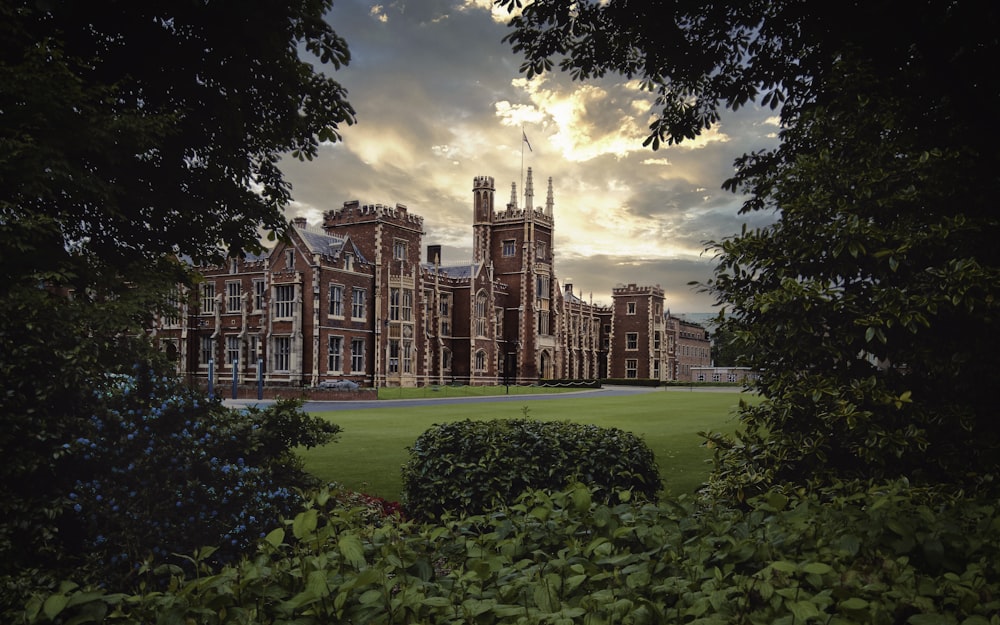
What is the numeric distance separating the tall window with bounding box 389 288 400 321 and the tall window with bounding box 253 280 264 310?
9.31 meters

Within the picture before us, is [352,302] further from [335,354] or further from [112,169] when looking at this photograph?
[112,169]

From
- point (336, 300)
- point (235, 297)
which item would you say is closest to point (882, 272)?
point (336, 300)

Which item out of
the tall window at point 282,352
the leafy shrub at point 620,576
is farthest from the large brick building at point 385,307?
the leafy shrub at point 620,576

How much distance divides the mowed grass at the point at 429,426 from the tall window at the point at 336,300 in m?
20.6

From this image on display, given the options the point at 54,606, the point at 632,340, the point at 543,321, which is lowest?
the point at 54,606

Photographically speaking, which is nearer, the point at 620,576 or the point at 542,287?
the point at 620,576

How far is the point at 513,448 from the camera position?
8.21m

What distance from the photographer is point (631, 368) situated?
84.9 m

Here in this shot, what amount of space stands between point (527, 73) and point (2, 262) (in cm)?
660

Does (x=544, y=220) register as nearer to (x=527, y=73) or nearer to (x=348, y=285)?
(x=348, y=285)

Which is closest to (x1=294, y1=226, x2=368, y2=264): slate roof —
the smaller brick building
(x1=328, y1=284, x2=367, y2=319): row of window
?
(x1=328, y1=284, x2=367, y2=319): row of window

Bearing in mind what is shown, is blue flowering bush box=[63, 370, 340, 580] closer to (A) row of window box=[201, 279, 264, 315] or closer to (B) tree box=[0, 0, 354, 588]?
(B) tree box=[0, 0, 354, 588]

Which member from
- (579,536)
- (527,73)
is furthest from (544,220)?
(579,536)

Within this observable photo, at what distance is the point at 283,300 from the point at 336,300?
3549mm
